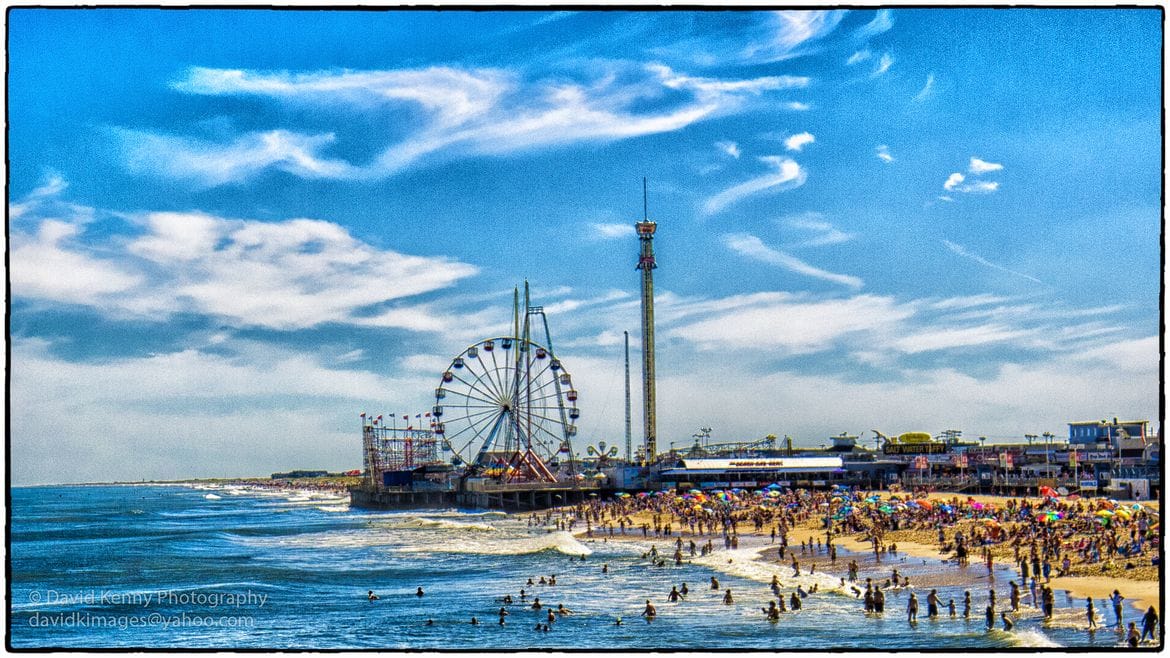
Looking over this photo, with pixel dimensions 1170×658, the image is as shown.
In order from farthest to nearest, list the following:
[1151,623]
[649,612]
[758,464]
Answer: [758,464], [649,612], [1151,623]

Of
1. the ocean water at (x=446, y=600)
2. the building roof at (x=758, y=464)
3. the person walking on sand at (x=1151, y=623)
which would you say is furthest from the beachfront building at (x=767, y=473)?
the person walking on sand at (x=1151, y=623)

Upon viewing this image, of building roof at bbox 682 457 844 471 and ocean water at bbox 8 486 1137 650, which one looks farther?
building roof at bbox 682 457 844 471

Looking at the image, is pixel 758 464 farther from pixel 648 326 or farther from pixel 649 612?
pixel 649 612

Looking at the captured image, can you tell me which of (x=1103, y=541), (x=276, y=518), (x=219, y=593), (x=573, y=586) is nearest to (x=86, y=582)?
(x=219, y=593)

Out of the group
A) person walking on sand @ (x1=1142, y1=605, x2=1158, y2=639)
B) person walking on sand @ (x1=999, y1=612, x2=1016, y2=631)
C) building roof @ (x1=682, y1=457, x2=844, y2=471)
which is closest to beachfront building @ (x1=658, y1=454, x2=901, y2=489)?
building roof @ (x1=682, y1=457, x2=844, y2=471)

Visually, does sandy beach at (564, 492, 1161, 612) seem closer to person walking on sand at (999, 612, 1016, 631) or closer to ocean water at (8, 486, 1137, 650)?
ocean water at (8, 486, 1137, 650)

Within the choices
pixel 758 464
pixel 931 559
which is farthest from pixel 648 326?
pixel 931 559

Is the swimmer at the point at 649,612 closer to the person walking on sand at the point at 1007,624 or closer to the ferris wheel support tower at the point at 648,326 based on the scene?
the person walking on sand at the point at 1007,624
